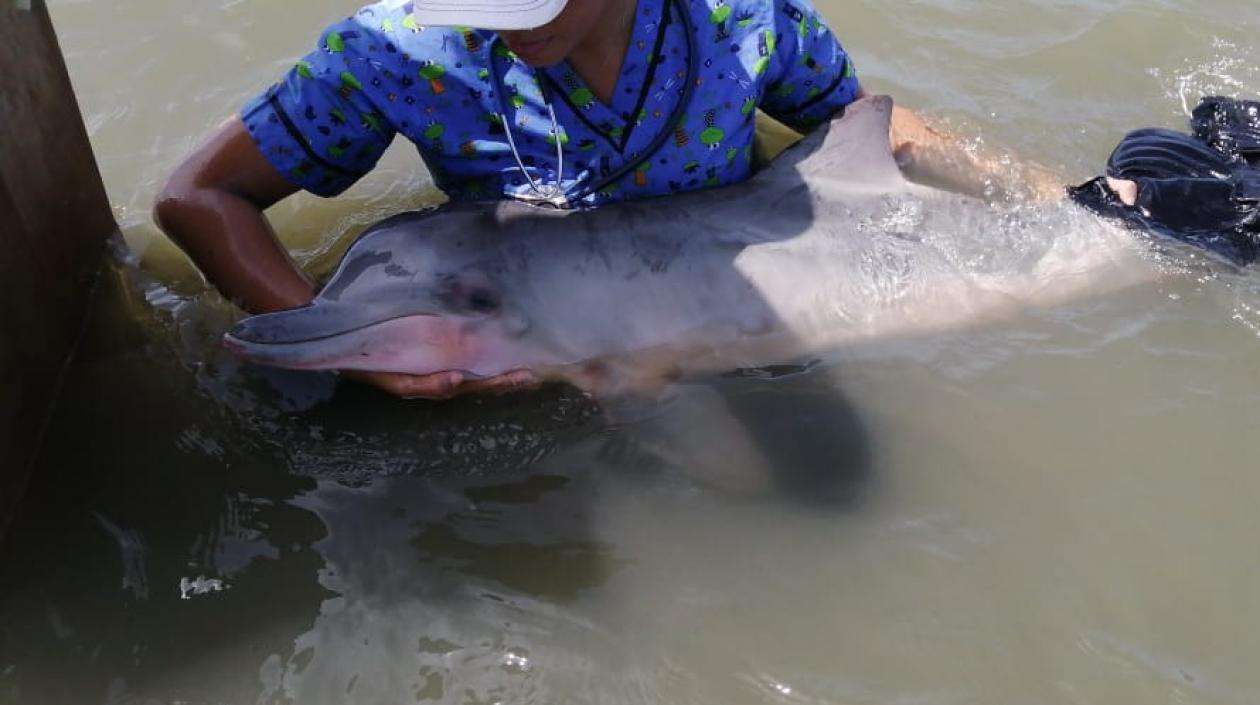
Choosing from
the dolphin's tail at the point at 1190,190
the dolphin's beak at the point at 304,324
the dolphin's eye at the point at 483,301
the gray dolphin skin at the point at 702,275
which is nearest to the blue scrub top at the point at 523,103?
the gray dolphin skin at the point at 702,275

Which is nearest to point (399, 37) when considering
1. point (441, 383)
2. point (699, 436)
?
point (441, 383)

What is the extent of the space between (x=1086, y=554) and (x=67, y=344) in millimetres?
2707

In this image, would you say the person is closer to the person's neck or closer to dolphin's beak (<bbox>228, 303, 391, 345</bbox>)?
the person's neck

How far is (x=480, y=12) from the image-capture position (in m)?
→ 2.20

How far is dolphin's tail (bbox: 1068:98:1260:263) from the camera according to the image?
3.45m

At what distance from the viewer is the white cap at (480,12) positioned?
2193mm

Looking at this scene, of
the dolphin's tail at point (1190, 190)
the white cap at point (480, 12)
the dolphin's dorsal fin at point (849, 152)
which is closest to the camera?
the white cap at point (480, 12)

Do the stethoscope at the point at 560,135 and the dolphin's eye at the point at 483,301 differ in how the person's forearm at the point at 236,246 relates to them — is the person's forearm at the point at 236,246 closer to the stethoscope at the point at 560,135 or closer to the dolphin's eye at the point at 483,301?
the dolphin's eye at the point at 483,301

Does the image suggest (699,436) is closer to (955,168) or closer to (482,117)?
(482,117)

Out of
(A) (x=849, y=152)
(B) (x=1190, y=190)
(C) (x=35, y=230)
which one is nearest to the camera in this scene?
(C) (x=35, y=230)

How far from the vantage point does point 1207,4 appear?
5.09 meters

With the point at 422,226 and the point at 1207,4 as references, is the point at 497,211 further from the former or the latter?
the point at 1207,4

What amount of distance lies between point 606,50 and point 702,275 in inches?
27.0

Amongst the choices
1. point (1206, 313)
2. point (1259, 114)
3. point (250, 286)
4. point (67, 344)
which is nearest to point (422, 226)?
point (250, 286)
